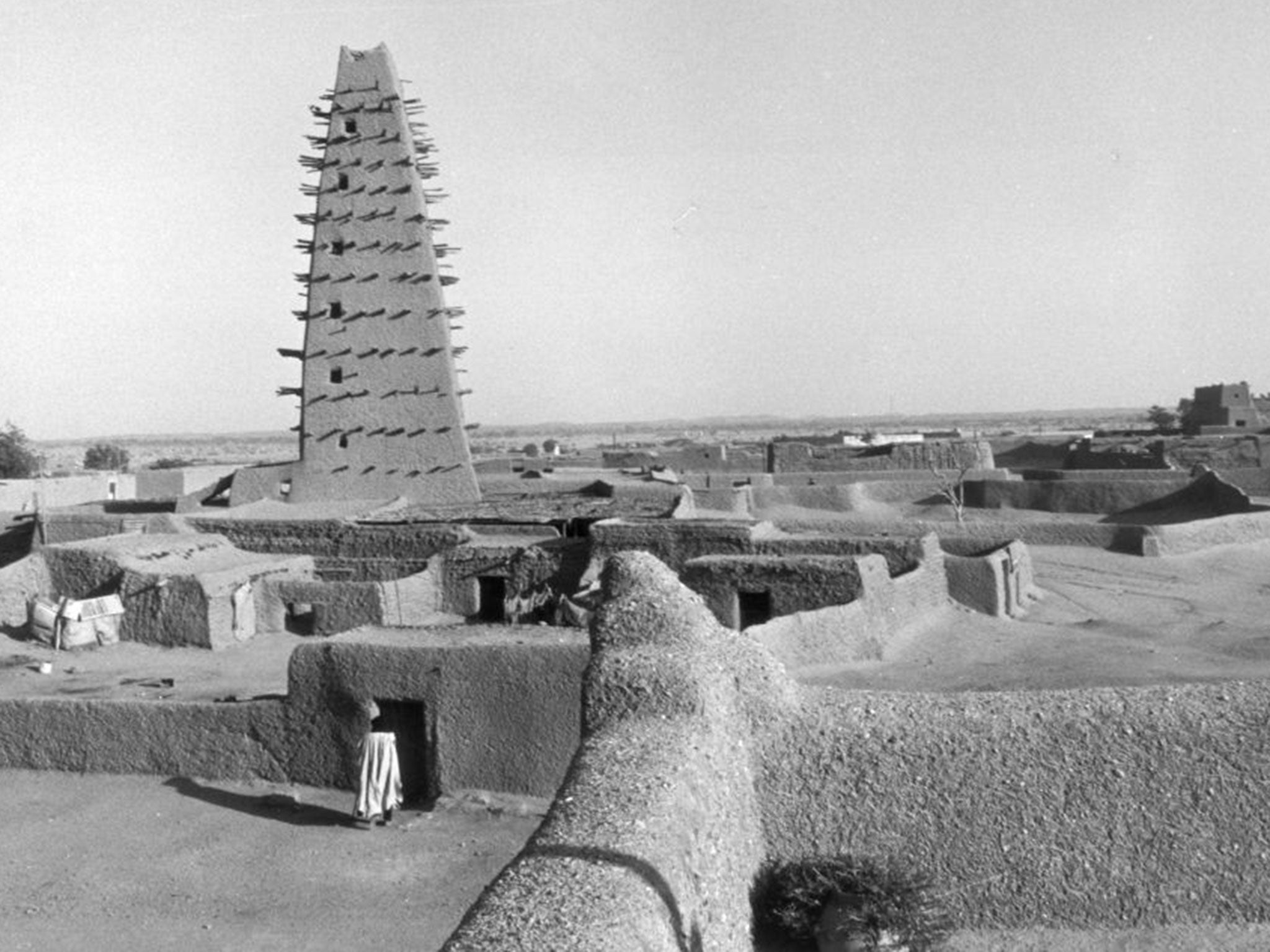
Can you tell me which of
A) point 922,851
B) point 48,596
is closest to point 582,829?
point 922,851

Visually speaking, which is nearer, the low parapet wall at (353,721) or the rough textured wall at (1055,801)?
the rough textured wall at (1055,801)

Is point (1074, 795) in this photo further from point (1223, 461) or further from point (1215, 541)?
point (1223, 461)

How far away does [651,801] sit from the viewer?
17.1 ft

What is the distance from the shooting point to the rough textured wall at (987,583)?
53.3ft

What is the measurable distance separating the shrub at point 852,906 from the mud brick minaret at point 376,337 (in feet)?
64.9

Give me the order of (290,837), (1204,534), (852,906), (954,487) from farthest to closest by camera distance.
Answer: (954,487) → (1204,534) → (290,837) → (852,906)

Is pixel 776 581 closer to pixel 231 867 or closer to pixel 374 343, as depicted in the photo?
pixel 231 867

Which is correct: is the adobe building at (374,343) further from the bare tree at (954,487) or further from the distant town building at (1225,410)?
the distant town building at (1225,410)

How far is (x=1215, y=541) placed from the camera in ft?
69.3

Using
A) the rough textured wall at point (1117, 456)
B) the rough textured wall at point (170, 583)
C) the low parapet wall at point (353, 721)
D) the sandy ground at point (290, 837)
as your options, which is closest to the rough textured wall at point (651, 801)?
the sandy ground at point (290, 837)

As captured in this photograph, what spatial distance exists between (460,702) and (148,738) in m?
3.35

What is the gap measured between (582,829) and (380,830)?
5.45 m

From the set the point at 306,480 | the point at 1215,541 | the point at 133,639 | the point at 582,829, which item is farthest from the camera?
the point at 306,480

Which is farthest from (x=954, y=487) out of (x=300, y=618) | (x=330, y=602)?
(x=300, y=618)
